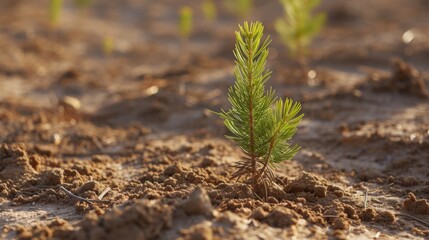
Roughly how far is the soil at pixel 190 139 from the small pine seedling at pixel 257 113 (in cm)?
24

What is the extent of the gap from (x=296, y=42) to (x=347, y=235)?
485cm

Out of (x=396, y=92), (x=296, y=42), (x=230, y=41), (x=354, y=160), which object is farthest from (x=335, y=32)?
(x=354, y=160)

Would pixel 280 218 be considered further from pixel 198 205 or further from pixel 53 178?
pixel 53 178

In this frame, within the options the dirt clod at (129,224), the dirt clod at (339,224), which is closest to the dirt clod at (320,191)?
the dirt clod at (339,224)

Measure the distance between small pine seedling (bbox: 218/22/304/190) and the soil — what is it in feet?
0.79

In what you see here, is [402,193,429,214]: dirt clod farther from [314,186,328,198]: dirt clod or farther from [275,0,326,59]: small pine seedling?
[275,0,326,59]: small pine seedling

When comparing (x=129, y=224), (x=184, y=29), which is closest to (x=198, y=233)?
(x=129, y=224)

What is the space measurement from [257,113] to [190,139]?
2257 mm

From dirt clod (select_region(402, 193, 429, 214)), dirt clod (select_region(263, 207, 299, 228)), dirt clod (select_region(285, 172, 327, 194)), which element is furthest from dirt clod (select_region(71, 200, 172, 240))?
dirt clod (select_region(402, 193, 429, 214))

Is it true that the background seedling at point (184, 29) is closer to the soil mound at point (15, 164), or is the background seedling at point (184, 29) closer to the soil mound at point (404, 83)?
the soil mound at point (404, 83)

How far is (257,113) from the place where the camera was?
3363 mm

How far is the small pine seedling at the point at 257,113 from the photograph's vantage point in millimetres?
3197

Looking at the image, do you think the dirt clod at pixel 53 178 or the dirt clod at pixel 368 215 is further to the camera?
the dirt clod at pixel 53 178

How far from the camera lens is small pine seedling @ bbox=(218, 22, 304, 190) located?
10.5 feet
